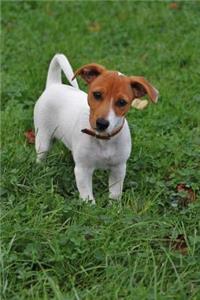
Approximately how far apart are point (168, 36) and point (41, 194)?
3.59 m

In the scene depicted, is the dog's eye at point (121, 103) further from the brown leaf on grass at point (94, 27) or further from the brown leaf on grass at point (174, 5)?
the brown leaf on grass at point (174, 5)

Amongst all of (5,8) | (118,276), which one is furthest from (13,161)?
(5,8)

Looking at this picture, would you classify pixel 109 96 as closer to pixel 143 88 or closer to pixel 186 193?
pixel 143 88

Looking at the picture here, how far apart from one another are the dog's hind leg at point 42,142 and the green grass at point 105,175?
8cm

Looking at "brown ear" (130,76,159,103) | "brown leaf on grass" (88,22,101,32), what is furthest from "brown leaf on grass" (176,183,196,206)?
"brown leaf on grass" (88,22,101,32)

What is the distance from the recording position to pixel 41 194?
439 centimetres

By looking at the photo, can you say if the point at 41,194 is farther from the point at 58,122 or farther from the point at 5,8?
the point at 5,8

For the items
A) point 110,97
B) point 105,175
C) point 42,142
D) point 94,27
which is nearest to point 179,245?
point 110,97

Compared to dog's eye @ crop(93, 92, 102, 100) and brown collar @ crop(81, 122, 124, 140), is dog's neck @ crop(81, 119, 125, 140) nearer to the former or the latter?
brown collar @ crop(81, 122, 124, 140)

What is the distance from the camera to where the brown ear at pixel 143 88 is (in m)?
4.18

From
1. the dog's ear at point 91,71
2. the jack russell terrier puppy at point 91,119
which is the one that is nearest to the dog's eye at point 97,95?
the jack russell terrier puppy at point 91,119

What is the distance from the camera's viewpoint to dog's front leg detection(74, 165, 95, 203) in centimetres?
448

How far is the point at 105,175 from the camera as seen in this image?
503 centimetres

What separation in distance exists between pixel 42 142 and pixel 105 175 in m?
0.49
